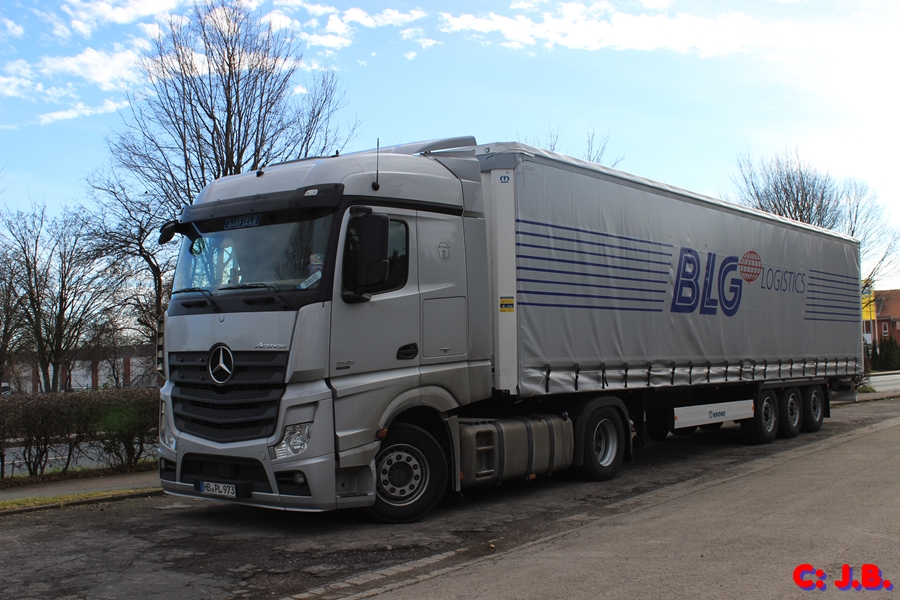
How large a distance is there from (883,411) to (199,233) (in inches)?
739

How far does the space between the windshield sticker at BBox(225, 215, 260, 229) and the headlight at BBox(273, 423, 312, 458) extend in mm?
1991

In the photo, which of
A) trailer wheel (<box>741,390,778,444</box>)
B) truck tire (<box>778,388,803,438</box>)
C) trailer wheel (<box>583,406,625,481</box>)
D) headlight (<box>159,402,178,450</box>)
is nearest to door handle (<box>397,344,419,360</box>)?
headlight (<box>159,402,178,450</box>)

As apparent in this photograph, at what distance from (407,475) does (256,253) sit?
2543 millimetres

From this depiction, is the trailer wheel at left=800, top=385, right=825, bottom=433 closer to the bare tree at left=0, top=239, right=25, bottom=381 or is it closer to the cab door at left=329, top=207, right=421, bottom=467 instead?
the cab door at left=329, top=207, right=421, bottom=467

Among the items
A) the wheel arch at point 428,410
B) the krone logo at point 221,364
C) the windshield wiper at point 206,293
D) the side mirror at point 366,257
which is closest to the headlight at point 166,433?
the krone logo at point 221,364

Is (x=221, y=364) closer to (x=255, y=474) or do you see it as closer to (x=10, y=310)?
(x=255, y=474)

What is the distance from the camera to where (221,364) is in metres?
7.23

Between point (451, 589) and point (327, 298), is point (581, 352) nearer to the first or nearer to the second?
point (327, 298)

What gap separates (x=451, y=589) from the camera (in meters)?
5.34

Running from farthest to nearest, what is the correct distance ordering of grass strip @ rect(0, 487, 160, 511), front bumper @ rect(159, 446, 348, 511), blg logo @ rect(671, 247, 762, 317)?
blg logo @ rect(671, 247, 762, 317)
grass strip @ rect(0, 487, 160, 511)
front bumper @ rect(159, 446, 348, 511)

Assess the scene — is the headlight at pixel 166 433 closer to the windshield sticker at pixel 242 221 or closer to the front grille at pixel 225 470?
the front grille at pixel 225 470

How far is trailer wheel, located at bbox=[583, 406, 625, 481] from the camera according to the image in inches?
383

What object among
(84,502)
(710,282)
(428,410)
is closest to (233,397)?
(428,410)

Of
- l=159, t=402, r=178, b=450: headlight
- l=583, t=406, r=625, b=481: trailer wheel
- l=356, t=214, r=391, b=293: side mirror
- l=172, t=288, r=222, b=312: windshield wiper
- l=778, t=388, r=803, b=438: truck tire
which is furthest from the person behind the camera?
l=778, t=388, r=803, b=438: truck tire
